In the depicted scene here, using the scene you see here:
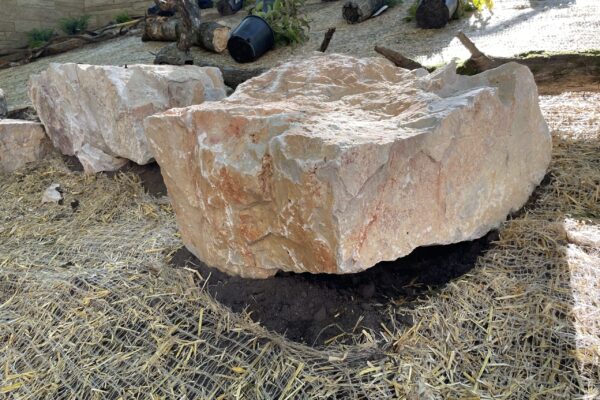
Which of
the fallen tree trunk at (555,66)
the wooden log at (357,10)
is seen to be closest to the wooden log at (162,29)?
the wooden log at (357,10)

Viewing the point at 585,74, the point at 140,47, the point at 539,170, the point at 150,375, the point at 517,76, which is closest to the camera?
the point at 150,375

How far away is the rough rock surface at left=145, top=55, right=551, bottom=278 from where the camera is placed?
1854 mm

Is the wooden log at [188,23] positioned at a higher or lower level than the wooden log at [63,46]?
higher

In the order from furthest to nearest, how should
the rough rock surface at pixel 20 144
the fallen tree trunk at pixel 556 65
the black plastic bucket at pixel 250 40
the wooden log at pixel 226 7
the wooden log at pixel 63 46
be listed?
the wooden log at pixel 226 7 < the wooden log at pixel 63 46 < the black plastic bucket at pixel 250 40 < the rough rock surface at pixel 20 144 < the fallen tree trunk at pixel 556 65

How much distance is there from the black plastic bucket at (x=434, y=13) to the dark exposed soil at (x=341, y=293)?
490cm

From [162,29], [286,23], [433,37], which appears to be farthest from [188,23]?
[433,37]

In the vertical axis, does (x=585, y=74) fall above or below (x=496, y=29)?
above

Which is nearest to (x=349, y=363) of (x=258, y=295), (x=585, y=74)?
(x=258, y=295)

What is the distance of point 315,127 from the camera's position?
198cm

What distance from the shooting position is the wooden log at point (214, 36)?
7.41 metres

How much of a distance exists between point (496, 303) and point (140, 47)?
789cm

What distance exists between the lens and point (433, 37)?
255 inches

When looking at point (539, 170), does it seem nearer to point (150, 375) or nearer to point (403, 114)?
point (403, 114)

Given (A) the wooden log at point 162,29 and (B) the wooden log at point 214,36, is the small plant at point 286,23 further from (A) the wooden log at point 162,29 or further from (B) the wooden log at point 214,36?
(A) the wooden log at point 162,29
